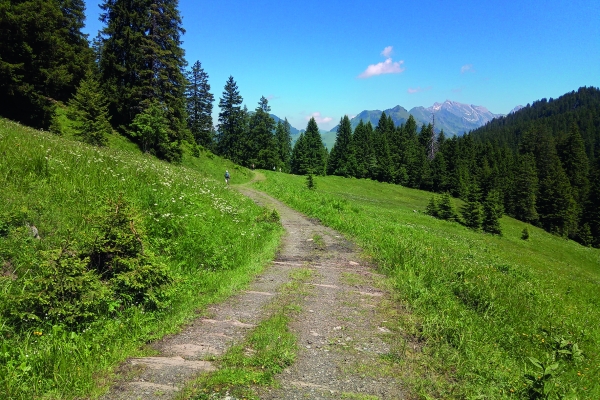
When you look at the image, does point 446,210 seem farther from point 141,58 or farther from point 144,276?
point 144,276

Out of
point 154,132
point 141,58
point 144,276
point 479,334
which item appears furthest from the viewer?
point 141,58

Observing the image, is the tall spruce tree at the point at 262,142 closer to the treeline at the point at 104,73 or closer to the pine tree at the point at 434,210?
the treeline at the point at 104,73

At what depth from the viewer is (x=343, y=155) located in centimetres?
8281

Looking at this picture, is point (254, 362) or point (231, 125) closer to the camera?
point (254, 362)

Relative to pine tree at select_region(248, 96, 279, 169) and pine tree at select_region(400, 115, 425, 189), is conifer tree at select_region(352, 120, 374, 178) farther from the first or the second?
pine tree at select_region(248, 96, 279, 169)

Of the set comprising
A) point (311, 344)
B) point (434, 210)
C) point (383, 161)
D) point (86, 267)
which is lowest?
point (311, 344)

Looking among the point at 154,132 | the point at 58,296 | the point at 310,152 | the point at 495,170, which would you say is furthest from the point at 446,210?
the point at 495,170

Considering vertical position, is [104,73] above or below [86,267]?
above

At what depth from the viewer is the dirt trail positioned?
3.78 m

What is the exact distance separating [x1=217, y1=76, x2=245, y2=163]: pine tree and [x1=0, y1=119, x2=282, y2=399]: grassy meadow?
58837 millimetres

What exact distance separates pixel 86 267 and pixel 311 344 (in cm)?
374

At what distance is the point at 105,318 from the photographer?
15.9 ft

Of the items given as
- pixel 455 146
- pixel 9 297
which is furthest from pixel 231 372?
pixel 455 146

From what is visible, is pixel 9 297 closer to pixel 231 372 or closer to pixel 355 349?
pixel 231 372
